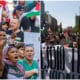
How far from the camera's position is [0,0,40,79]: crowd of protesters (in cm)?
521

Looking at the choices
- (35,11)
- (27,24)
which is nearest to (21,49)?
(27,24)

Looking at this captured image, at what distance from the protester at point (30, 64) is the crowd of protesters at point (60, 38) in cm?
25

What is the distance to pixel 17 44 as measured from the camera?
5.22m

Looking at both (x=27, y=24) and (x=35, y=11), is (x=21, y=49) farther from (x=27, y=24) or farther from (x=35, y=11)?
(x=35, y=11)

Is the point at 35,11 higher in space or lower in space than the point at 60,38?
higher

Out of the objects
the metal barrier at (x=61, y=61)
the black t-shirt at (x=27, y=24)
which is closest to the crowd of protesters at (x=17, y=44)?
the black t-shirt at (x=27, y=24)

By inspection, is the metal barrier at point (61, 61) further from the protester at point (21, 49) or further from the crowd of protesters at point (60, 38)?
the protester at point (21, 49)

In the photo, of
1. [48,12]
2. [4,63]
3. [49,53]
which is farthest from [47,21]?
[4,63]

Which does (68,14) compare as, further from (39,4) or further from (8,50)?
(8,50)

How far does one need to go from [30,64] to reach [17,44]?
1.18 ft

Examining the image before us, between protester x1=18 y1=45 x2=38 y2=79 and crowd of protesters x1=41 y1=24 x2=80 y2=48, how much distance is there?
9.8 inches

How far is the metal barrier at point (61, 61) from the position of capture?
5.13 meters

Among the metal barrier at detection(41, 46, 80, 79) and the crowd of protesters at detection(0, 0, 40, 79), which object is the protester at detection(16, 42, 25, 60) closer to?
the crowd of protesters at detection(0, 0, 40, 79)

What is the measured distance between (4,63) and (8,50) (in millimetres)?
203
